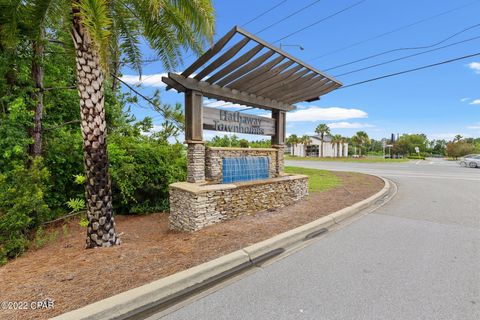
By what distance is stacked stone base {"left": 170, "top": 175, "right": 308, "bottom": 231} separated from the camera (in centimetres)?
555

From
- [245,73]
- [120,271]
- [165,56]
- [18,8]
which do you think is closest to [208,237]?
[120,271]

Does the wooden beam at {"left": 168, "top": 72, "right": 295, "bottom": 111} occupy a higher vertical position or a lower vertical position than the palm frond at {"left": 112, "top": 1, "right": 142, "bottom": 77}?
lower

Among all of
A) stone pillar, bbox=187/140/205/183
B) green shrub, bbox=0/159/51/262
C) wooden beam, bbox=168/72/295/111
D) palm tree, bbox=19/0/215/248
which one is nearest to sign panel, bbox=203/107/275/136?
wooden beam, bbox=168/72/295/111

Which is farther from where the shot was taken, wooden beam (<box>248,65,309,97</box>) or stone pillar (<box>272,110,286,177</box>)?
stone pillar (<box>272,110,286,177</box>)

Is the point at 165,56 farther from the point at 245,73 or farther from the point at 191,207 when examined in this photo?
the point at 191,207

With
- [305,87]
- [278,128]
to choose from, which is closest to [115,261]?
[278,128]

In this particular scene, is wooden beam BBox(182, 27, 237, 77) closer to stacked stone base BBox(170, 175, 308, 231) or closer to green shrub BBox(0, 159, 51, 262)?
stacked stone base BBox(170, 175, 308, 231)

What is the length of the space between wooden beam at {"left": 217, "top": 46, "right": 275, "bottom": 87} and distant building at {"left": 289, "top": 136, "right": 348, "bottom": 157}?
64.6 metres

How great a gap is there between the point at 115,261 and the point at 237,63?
488cm

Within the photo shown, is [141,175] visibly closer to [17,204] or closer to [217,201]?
[17,204]

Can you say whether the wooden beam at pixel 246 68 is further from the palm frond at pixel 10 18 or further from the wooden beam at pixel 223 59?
the palm frond at pixel 10 18

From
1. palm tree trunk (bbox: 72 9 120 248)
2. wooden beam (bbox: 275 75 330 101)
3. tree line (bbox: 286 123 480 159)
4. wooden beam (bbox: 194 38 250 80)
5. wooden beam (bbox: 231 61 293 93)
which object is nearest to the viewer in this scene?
palm tree trunk (bbox: 72 9 120 248)

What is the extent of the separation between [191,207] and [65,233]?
3.81 meters

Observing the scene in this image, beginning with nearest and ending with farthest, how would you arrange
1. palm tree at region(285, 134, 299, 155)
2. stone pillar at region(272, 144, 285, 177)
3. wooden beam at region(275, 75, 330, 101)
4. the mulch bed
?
the mulch bed < wooden beam at region(275, 75, 330, 101) < stone pillar at region(272, 144, 285, 177) < palm tree at region(285, 134, 299, 155)
